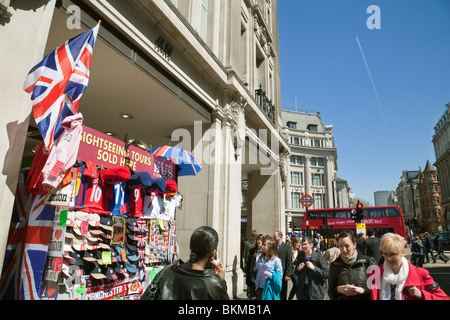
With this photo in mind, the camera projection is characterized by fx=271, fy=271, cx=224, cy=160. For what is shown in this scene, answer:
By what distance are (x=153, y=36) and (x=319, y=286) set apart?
22.4 feet

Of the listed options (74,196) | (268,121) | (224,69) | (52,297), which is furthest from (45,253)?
(268,121)

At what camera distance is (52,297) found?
383 cm

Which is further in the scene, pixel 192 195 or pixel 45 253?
pixel 192 195

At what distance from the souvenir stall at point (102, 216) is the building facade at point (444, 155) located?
9333 centimetres

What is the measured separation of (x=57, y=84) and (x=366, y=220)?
3120 cm

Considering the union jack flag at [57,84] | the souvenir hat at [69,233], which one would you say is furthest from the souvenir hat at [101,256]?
the union jack flag at [57,84]

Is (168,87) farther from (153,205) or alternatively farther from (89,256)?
(89,256)

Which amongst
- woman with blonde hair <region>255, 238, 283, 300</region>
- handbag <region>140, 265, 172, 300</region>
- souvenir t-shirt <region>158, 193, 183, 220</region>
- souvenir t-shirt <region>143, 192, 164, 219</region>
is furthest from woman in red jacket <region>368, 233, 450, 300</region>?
souvenir t-shirt <region>158, 193, 183, 220</region>

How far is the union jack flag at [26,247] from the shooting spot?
11.8 feet

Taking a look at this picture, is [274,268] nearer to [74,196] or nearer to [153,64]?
[74,196]

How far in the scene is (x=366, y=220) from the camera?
28.6 metres

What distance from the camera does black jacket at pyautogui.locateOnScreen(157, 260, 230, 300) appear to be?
87.3 inches

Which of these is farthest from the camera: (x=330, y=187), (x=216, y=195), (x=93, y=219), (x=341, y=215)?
(x=330, y=187)

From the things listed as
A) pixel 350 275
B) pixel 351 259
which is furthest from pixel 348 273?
pixel 351 259
